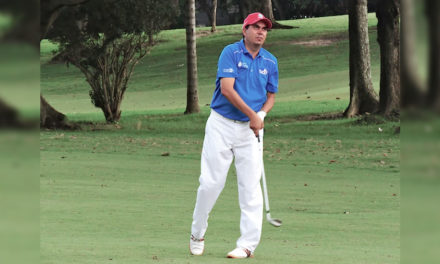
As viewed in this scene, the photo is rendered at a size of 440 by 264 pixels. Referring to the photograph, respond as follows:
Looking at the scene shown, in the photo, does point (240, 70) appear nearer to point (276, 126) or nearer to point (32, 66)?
point (32, 66)

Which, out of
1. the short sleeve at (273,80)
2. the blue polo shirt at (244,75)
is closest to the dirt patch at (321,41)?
the short sleeve at (273,80)

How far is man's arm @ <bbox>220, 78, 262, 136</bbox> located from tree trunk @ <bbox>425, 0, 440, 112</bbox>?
590cm

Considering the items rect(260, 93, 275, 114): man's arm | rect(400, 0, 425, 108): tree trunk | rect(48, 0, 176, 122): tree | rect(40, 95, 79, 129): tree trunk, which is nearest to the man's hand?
rect(260, 93, 275, 114): man's arm

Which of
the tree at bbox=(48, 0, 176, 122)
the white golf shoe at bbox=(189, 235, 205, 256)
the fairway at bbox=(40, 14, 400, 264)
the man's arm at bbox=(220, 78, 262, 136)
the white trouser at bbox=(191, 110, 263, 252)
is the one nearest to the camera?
the man's arm at bbox=(220, 78, 262, 136)

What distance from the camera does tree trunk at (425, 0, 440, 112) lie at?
101 cm

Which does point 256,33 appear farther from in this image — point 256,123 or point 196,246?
point 196,246

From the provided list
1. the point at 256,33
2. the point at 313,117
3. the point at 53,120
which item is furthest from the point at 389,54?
the point at 256,33

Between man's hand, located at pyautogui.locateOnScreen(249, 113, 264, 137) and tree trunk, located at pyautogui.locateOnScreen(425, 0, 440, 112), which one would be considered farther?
man's hand, located at pyautogui.locateOnScreen(249, 113, 264, 137)

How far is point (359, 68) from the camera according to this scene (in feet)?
105

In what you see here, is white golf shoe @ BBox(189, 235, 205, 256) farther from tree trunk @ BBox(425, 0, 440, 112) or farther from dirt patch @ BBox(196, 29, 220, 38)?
dirt patch @ BBox(196, 29, 220, 38)

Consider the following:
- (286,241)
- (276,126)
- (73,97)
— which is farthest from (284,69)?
(286,241)

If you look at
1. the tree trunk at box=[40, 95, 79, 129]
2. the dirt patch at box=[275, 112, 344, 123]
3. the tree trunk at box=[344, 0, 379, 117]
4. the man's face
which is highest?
the man's face

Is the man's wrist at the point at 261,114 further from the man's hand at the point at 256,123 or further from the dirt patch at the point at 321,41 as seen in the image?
the dirt patch at the point at 321,41

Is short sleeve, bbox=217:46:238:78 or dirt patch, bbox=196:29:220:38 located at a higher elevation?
short sleeve, bbox=217:46:238:78
